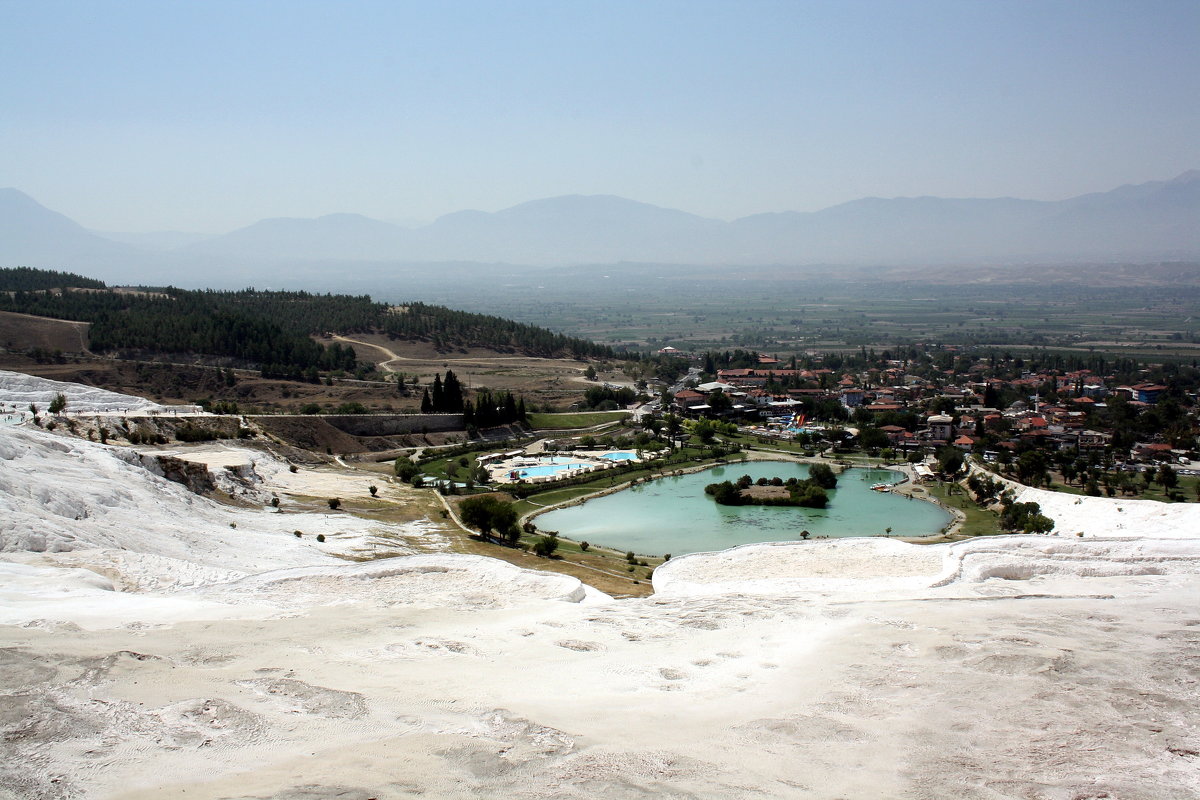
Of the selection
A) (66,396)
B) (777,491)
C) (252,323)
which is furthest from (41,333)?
(777,491)

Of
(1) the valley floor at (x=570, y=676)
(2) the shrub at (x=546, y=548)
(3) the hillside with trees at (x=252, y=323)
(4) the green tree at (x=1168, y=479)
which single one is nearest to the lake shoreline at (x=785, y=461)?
(2) the shrub at (x=546, y=548)

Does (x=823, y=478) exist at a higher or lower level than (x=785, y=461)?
higher

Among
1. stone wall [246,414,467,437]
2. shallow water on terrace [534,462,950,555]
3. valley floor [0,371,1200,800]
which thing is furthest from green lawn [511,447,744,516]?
valley floor [0,371,1200,800]

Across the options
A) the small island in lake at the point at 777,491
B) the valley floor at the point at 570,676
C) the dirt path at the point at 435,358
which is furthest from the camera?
the dirt path at the point at 435,358

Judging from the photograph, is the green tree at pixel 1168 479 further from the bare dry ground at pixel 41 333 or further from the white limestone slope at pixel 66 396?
the bare dry ground at pixel 41 333

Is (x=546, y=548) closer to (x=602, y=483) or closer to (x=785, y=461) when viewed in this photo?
(x=602, y=483)

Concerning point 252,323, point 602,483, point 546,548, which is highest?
point 252,323
